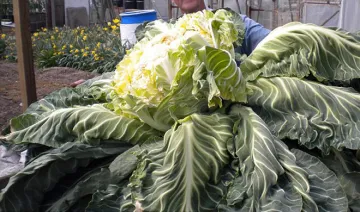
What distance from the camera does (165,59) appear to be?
1.50m

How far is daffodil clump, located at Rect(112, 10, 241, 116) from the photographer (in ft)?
4.89

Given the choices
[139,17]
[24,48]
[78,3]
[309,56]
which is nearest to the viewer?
[309,56]

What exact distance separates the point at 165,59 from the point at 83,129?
38cm

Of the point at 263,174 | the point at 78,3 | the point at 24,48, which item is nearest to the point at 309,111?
the point at 263,174

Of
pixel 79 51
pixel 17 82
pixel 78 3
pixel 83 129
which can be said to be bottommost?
pixel 17 82

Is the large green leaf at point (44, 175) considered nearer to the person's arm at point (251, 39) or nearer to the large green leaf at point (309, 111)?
the large green leaf at point (309, 111)

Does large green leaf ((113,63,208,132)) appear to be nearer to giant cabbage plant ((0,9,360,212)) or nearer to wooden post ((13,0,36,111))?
giant cabbage plant ((0,9,360,212))

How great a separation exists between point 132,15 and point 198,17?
400 centimetres

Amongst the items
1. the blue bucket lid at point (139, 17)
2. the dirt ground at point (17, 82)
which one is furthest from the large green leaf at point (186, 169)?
the dirt ground at point (17, 82)

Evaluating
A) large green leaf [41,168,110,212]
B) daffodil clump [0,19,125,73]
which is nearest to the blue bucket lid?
daffodil clump [0,19,125,73]

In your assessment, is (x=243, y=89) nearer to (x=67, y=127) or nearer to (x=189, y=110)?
(x=189, y=110)

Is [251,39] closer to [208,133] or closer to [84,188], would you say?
[208,133]

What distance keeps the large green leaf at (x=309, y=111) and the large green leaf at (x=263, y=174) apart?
76mm

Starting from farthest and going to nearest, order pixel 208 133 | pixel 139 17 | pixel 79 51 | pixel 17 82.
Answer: pixel 79 51, pixel 17 82, pixel 139 17, pixel 208 133
